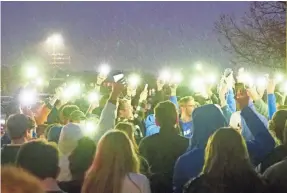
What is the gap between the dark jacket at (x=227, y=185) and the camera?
425cm

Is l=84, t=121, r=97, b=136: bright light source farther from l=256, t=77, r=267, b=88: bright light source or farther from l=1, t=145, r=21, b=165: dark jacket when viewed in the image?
l=256, t=77, r=267, b=88: bright light source

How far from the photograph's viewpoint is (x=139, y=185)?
4480mm

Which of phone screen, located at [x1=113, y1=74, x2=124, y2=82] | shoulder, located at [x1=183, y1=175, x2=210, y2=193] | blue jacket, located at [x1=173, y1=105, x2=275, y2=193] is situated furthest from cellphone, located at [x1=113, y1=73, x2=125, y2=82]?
shoulder, located at [x1=183, y1=175, x2=210, y2=193]

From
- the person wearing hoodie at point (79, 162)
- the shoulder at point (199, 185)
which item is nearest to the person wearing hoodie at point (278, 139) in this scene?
the shoulder at point (199, 185)

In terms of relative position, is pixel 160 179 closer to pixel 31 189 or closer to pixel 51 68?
Answer: pixel 31 189

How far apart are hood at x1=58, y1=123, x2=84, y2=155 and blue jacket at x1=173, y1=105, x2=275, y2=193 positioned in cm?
105

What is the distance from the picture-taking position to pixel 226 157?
430 cm

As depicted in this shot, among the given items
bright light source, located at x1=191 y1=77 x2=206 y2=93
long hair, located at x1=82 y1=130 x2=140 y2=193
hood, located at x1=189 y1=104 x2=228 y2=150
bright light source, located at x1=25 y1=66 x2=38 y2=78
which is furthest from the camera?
bright light source, located at x1=25 y1=66 x2=38 y2=78

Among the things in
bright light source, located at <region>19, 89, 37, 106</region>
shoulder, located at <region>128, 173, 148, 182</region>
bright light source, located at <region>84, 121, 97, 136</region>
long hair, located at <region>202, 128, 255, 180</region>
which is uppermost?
bright light source, located at <region>19, 89, 37, 106</region>

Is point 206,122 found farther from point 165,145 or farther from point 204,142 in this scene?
point 165,145

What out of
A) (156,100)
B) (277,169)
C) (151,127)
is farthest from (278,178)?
(156,100)

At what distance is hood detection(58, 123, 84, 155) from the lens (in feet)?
17.8

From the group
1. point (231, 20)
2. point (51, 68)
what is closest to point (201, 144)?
point (231, 20)

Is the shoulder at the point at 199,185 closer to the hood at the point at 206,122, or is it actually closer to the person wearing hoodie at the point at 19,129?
the hood at the point at 206,122
